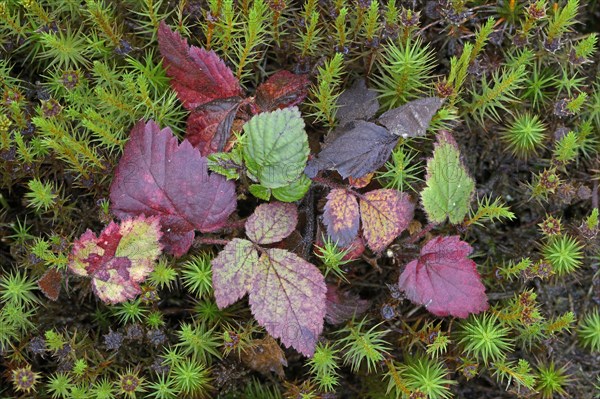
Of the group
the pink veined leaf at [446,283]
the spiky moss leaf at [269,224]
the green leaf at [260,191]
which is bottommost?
the pink veined leaf at [446,283]

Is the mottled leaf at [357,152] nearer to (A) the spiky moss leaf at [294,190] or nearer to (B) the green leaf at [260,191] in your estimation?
(A) the spiky moss leaf at [294,190]

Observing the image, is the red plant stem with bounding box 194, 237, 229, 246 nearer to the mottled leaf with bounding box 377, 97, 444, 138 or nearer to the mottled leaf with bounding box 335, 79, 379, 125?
the mottled leaf with bounding box 335, 79, 379, 125

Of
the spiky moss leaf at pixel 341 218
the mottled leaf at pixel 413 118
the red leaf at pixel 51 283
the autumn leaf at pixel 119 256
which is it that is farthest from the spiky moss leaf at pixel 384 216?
the red leaf at pixel 51 283

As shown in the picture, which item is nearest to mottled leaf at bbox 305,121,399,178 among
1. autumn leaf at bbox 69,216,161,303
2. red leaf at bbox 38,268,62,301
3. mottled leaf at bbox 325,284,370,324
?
mottled leaf at bbox 325,284,370,324

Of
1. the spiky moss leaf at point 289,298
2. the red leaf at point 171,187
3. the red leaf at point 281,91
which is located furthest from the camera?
the red leaf at point 281,91

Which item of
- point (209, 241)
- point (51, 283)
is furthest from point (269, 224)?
point (51, 283)

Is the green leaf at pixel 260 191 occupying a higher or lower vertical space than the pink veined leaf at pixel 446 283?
higher

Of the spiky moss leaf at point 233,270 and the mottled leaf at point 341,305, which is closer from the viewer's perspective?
the spiky moss leaf at point 233,270

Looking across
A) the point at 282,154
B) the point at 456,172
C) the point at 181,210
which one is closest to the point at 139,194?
the point at 181,210
